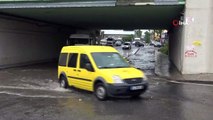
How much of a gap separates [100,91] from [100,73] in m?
0.58

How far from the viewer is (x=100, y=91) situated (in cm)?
1232

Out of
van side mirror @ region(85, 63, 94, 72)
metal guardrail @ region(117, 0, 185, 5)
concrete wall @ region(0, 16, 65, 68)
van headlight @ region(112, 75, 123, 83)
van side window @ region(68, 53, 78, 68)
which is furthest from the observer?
concrete wall @ region(0, 16, 65, 68)

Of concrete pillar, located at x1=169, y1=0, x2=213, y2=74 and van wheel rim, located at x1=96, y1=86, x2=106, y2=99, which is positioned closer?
van wheel rim, located at x1=96, y1=86, x2=106, y2=99

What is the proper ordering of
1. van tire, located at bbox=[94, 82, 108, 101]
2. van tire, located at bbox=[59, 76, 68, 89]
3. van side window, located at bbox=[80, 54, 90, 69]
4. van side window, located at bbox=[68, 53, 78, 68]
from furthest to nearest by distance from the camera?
1. van tire, located at bbox=[59, 76, 68, 89]
2. van side window, located at bbox=[68, 53, 78, 68]
3. van side window, located at bbox=[80, 54, 90, 69]
4. van tire, located at bbox=[94, 82, 108, 101]

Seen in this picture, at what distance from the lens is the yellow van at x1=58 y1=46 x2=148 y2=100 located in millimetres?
11859

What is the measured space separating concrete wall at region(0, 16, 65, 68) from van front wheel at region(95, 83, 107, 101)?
1567cm

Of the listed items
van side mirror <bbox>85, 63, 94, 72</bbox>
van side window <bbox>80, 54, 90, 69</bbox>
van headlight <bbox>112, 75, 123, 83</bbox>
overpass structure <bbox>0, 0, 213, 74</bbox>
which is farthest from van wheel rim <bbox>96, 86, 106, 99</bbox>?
overpass structure <bbox>0, 0, 213, 74</bbox>

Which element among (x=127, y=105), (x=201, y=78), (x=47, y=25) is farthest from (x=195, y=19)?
(x=47, y=25)

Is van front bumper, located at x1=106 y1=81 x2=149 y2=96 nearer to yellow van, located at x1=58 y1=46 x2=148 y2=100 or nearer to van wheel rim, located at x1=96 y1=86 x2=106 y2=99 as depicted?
yellow van, located at x1=58 y1=46 x2=148 y2=100

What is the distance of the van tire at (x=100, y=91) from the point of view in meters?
12.1

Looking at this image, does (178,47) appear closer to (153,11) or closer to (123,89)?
(153,11)

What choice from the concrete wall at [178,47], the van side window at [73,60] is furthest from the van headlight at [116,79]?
the concrete wall at [178,47]

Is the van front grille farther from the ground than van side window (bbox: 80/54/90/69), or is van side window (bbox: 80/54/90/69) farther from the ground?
van side window (bbox: 80/54/90/69)

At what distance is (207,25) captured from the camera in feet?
68.6
